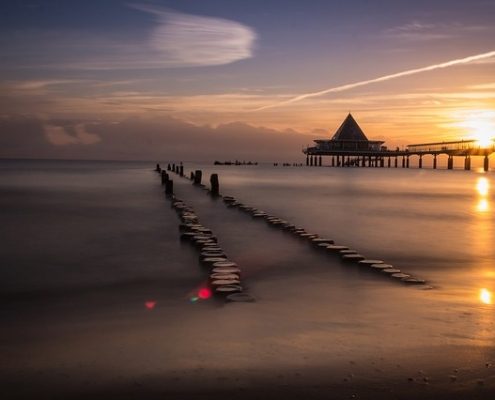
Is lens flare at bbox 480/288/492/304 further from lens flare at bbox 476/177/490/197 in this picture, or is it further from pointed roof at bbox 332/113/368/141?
pointed roof at bbox 332/113/368/141

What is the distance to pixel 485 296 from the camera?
8453mm

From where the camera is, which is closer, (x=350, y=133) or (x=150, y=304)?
(x=150, y=304)

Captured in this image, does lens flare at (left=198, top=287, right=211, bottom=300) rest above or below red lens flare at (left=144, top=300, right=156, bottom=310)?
above

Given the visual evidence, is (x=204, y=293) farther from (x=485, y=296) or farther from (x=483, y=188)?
(x=483, y=188)

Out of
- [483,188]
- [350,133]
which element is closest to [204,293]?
[483,188]

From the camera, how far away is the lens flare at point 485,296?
8062 millimetres

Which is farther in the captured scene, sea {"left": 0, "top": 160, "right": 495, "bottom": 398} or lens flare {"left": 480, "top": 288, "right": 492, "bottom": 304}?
lens flare {"left": 480, "top": 288, "right": 492, "bottom": 304}


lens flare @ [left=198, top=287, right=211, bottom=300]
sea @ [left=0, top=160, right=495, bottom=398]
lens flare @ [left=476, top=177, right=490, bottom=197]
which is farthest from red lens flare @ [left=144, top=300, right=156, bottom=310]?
lens flare @ [left=476, top=177, right=490, bottom=197]

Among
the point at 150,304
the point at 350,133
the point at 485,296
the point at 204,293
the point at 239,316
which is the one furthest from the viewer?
the point at 350,133

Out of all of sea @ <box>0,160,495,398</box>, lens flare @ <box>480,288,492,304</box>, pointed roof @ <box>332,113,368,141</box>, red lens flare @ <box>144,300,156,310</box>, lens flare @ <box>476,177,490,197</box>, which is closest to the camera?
sea @ <box>0,160,495,398</box>

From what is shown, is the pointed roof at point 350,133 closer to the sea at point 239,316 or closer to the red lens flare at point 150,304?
the sea at point 239,316

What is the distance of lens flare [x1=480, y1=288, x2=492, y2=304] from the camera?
8.06 meters

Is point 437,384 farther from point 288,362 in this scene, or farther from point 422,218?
point 422,218

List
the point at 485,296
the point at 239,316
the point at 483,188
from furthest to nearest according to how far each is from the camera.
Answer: the point at 483,188
the point at 485,296
the point at 239,316
